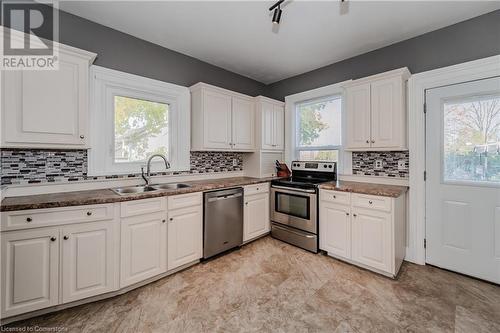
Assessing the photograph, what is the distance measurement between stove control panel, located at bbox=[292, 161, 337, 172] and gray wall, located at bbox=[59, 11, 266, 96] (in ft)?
5.60

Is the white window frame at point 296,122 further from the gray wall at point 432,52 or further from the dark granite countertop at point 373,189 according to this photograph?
the dark granite countertop at point 373,189

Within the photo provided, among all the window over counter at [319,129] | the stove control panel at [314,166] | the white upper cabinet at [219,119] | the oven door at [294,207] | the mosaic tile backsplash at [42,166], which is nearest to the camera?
the mosaic tile backsplash at [42,166]

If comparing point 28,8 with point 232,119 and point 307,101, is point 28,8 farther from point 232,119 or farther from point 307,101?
point 307,101

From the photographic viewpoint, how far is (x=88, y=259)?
1809mm

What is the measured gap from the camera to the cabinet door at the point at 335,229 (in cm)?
254

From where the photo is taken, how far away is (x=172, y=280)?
2217 millimetres

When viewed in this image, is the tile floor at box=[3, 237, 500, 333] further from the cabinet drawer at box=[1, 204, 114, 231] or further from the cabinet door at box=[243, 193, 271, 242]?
the cabinet drawer at box=[1, 204, 114, 231]

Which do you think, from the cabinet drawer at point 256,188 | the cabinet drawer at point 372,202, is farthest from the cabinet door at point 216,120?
the cabinet drawer at point 372,202

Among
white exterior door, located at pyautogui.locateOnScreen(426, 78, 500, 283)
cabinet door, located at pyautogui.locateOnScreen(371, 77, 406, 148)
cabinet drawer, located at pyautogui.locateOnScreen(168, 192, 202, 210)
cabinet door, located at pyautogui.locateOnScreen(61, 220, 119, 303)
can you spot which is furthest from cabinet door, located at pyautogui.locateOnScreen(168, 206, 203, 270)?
white exterior door, located at pyautogui.locateOnScreen(426, 78, 500, 283)

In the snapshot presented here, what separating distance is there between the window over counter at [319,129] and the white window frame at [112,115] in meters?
1.88

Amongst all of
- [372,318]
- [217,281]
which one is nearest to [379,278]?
[372,318]

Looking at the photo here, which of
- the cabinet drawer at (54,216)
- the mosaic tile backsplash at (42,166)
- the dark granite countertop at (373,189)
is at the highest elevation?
the mosaic tile backsplash at (42,166)

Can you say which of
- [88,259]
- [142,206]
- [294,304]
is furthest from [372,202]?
[88,259]

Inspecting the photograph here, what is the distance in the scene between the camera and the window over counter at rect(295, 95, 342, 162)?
10.9ft
